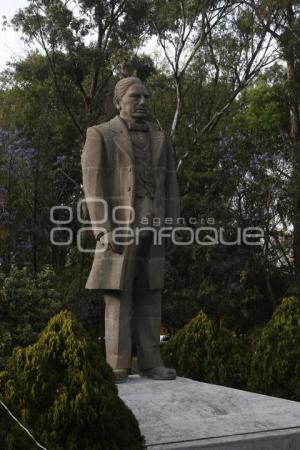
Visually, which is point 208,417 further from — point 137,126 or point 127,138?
point 137,126

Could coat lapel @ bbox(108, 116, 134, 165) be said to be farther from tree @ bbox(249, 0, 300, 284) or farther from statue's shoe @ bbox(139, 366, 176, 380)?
tree @ bbox(249, 0, 300, 284)

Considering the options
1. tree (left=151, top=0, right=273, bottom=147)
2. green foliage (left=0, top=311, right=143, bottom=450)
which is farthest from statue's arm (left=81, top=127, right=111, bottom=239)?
tree (left=151, top=0, right=273, bottom=147)

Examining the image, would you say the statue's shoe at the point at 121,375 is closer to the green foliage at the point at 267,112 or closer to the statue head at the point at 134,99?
the statue head at the point at 134,99

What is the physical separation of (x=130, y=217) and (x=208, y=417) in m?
2.16

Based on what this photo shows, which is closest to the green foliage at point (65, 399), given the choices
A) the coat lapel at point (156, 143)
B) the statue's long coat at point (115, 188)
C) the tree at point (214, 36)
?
the statue's long coat at point (115, 188)

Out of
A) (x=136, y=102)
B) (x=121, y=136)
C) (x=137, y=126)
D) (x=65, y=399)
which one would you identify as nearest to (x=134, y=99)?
(x=136, y=102)

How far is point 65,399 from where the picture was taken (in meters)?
4.13

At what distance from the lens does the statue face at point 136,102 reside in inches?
265

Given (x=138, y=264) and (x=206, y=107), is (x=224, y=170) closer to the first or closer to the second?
(x=206, y=107)

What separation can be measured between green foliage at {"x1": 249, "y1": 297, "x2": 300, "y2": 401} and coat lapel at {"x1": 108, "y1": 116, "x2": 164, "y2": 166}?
243 centimetres

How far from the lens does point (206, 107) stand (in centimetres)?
2167

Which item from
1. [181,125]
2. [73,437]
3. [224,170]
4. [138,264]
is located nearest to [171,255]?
[224,170]

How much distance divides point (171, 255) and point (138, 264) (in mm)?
9021

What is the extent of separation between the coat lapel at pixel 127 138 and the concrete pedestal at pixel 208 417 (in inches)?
90.4
